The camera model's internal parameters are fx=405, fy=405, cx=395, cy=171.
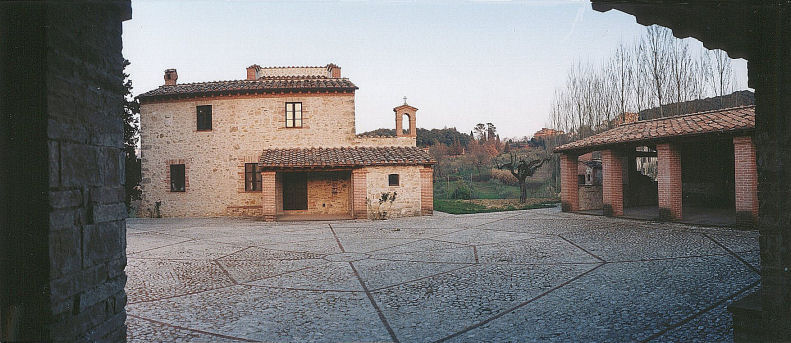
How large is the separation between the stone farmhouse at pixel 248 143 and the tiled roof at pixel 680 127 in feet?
20.9

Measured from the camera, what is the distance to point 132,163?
65.9 ft

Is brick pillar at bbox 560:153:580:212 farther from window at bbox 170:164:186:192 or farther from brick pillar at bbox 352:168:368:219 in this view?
window at bbox 170:164:186:192

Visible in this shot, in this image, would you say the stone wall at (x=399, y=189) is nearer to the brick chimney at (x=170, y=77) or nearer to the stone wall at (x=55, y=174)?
the brick chimney at (x=170, y=77)

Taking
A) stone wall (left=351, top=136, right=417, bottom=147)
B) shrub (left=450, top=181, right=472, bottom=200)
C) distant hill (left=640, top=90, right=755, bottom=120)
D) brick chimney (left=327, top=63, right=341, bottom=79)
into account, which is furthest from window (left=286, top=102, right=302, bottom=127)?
distant hill (left=640, top=90, right=755, bottom=120)

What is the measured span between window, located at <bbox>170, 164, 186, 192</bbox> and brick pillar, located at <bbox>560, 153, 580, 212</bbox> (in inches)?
593

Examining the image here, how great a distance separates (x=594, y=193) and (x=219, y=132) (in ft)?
50.0

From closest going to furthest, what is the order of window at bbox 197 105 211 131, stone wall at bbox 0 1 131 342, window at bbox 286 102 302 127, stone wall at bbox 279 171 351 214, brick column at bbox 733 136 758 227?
stone wall at bbox 0 1 131 342 → brick column at bbox 733 136 758 227 → window at bbox 286 102 302 127 → stone wall at bbox 279 171 351 214 → window at bbox 197 105 211 131

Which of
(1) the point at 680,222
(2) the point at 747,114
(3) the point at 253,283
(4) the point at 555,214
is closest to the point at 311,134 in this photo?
(4) the point at 555,214

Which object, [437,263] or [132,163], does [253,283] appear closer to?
[437,263]

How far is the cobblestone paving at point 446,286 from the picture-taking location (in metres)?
3.80

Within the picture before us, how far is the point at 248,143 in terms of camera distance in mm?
16359

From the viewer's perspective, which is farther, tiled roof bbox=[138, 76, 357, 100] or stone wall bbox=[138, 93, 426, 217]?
stone wall bbox=[138, 93, 426, 217]

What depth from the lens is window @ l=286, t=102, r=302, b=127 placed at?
16375mm

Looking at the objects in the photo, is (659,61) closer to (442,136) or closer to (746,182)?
(746,182)
